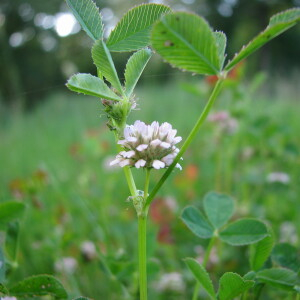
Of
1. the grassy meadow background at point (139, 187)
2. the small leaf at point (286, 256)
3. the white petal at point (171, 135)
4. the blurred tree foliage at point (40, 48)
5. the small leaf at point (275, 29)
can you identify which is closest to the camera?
the small leaf at point (275, 29)

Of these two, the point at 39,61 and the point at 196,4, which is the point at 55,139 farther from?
the point at 196,4

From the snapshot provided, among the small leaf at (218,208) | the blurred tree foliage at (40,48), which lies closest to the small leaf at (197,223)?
the small leaf at (218,208)

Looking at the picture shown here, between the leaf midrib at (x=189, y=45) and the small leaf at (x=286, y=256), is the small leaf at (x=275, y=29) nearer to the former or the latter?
the leaf midrib at (x=189, y=45)

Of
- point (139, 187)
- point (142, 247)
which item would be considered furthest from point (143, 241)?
point (139, 187)

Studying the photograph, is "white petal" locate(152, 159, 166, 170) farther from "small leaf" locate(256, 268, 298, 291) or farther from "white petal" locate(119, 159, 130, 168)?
"small leaf" locate(256, 268, 298, 291)

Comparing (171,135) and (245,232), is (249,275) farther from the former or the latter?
(171,135)

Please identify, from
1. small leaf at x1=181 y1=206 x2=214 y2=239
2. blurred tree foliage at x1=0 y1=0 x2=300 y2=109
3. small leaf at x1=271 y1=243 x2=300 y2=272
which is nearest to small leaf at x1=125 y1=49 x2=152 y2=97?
small leaf at x1=181 y1=206 x2=214 y2=239
